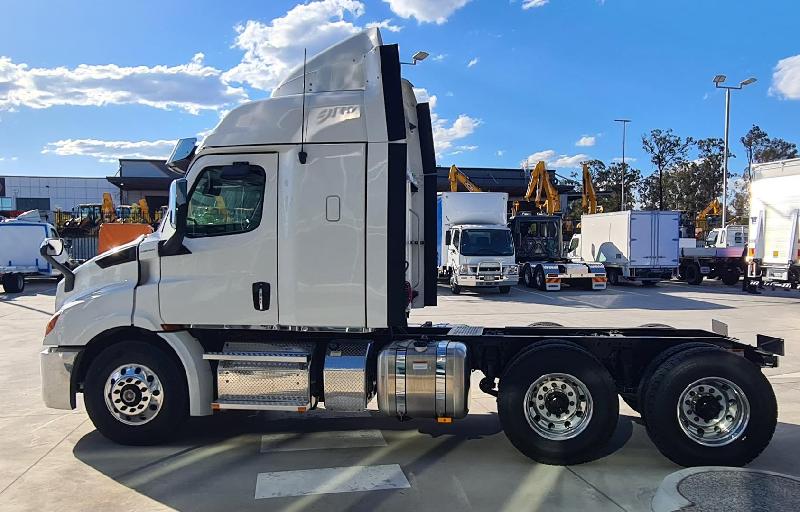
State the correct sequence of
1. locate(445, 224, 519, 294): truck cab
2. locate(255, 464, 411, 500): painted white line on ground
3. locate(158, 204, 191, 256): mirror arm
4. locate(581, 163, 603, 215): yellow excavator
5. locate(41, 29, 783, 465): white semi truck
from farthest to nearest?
locate(581, 163, 603, 215): yellow excavator, locate(445, 224, 519, 294): truck cab, locate(158, 204, 191, 256): mirror arm, locate(41, 29, 783, 465): white semi truck, locate(255, 464, 411, 500): painted white line on ground

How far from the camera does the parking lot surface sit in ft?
14.8

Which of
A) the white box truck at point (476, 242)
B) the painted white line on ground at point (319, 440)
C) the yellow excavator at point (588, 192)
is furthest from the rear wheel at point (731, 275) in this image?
the painted white line on ground at point (319, 440)

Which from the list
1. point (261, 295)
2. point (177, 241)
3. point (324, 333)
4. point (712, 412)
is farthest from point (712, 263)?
point (177, 241)

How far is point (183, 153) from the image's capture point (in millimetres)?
5734

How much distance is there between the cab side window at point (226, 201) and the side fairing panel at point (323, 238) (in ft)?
0.88

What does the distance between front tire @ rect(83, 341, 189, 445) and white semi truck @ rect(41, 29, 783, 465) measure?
13mm

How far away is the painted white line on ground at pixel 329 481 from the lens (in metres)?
4.69

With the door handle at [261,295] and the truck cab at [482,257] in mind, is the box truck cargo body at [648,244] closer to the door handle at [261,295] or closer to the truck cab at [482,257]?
the truck cab at [482,257]

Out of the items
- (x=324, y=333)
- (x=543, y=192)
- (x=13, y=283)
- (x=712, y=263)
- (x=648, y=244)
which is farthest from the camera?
(x=543, y=192)

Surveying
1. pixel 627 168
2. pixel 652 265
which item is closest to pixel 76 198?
pixel 627 168

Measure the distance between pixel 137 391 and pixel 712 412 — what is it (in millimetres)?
5097

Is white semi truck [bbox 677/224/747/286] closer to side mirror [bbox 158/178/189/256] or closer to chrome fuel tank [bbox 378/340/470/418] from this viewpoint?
chrome fuel tank [bbox 378/340/470/418]

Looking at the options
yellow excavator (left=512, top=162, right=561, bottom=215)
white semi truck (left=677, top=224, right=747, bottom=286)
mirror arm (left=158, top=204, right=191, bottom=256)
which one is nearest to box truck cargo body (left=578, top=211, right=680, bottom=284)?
white semi truck (left=677, top=224, right=747, bottom=286)

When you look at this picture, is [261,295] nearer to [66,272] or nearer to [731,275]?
[66,272]
